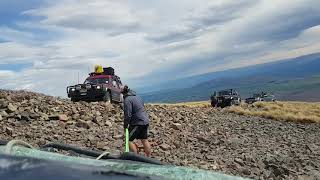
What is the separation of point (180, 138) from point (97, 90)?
29.9ft

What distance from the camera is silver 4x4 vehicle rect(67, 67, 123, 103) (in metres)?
25.3

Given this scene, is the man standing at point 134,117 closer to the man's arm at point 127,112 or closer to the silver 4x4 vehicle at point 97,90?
the man's arm at point 127,112

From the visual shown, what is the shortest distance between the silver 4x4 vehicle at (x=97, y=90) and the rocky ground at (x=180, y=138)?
349 cm

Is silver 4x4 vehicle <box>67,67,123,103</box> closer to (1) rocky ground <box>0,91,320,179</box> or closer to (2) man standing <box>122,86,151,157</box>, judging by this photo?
(1) rocky ground <box>0,91,320,179</box>

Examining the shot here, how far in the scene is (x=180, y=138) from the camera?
17.0 m

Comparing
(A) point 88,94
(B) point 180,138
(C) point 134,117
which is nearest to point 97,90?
(A) point 88,94

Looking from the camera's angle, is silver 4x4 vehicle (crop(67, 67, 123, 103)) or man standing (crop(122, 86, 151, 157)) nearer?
man standing (crop(122, 86, 151, 157))

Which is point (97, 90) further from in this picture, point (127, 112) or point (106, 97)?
point (127, 112)

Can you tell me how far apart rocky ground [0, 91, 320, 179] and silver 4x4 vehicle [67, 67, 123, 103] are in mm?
3493

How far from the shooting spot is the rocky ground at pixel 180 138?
13.3 meters

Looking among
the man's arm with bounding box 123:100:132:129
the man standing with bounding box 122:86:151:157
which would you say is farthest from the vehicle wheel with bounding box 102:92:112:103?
the man's arm with bounding box 123:100:132:129

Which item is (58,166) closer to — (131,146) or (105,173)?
(105,173)

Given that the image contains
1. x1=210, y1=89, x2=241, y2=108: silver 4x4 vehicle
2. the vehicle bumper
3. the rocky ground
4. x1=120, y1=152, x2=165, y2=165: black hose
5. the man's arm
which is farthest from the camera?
x1=210, y1=89, x2=241, y2=108: silver 4x4 vehicle

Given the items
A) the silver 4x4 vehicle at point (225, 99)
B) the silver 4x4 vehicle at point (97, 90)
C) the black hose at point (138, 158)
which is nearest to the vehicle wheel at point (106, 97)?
the silver 4x4 vehicle at point (97, 90)
